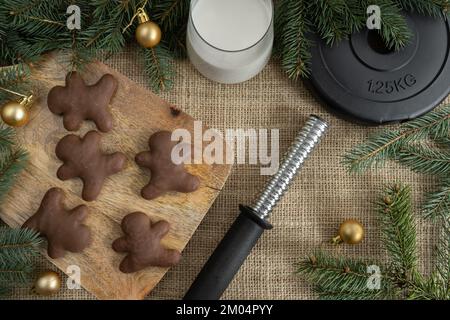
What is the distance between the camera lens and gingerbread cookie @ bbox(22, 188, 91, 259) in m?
0.94

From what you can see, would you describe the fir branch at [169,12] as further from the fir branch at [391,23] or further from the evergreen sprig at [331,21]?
the fir branch at [391,23]

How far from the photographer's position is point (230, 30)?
0.94m

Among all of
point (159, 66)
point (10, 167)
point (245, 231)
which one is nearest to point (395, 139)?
point (245, 231)

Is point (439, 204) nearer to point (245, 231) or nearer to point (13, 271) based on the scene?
point (245, 231)

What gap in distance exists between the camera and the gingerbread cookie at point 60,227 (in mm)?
945

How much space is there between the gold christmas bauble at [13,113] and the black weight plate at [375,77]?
1.63ft

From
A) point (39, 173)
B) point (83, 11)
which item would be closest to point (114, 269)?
point (39, 173)

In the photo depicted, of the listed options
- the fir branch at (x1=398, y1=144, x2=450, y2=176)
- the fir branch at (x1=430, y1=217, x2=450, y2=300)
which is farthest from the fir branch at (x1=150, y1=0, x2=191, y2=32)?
the fir branch at (x1=430, y1=217, x2=450, y2=300)

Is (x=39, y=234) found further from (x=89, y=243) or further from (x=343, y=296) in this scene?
(x=343, y=296)

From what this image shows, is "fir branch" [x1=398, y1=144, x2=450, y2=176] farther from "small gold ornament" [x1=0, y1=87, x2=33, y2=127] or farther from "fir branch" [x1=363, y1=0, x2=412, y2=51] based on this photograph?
"small gold ornament" [x1=0, y1=87, x2=33, y2=127]

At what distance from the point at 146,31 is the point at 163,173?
9.5 inches

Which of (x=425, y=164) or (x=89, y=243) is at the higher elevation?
(x=425, y=164)

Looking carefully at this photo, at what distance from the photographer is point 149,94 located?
992mm

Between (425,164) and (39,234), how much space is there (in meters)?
0.68
